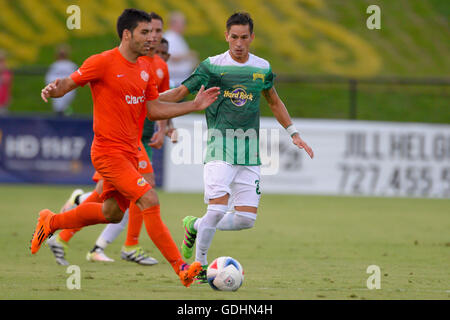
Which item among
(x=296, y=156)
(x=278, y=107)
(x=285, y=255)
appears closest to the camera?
(x=278, y=107)

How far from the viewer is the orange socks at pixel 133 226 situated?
29.3 feet

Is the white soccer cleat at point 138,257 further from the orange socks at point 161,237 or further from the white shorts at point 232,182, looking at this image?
the orange socks at point 161,237

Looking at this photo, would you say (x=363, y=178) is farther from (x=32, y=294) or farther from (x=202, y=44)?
(x=202, y=44)

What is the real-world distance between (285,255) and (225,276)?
9.10ft

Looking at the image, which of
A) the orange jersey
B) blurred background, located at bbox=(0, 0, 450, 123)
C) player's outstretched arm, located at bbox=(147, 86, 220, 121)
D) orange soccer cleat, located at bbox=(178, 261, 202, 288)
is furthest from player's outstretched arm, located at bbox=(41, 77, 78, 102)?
blurred background, located at bbox=(0, 0, 450, 123)

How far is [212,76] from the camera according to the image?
25.5 feet

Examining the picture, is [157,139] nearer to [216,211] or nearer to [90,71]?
[216,211]

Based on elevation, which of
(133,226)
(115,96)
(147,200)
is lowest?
(133,226)

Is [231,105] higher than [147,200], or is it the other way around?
[231,105]

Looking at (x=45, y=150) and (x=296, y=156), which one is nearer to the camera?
(x=296, y=156)

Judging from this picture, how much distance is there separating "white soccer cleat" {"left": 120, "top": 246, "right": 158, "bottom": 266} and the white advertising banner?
28.3 ft

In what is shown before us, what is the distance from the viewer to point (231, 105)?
25.5ft

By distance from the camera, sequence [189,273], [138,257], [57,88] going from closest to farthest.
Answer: [189,273] < [57,88] < [138,257]

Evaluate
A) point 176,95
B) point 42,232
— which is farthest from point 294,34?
point 42,232
